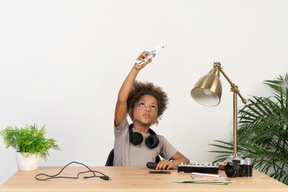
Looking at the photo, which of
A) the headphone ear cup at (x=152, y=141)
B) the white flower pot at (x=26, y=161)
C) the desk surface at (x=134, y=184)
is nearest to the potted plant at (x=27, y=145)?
the white flower pot at (x=26, y=161)

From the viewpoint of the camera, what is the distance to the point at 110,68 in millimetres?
3920

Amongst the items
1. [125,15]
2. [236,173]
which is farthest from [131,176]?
[125,15]

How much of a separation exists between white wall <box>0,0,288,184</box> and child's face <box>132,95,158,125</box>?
1.11m

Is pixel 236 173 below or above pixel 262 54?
below

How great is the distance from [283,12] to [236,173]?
2650mm

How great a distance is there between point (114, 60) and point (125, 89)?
147cm

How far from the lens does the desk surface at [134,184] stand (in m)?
1.63

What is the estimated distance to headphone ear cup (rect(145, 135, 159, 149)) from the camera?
2.56 metres

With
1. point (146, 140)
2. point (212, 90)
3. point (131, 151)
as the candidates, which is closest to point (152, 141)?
point (146, 140)

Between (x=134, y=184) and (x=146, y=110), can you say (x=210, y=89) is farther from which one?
(x=146, y=110)

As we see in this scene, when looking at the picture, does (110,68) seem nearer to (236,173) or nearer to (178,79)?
(178,79)

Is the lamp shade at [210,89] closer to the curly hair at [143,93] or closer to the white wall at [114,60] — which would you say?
the curly hair at [143,93]

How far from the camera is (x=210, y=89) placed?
2.03m

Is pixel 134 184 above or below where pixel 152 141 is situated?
below
